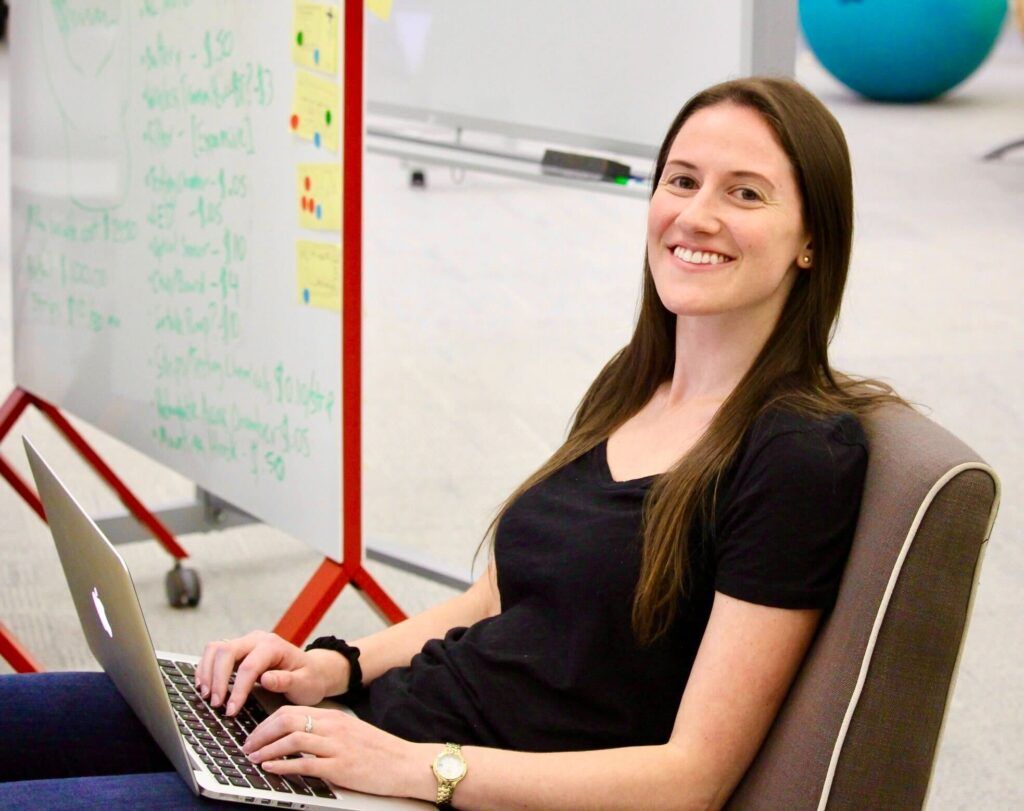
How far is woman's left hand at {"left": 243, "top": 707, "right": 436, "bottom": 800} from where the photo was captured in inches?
49.7

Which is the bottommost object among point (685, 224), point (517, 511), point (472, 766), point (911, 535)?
point (472, 766)

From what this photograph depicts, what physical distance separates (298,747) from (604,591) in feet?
0.99

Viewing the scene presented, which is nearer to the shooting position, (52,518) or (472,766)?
(472,766)

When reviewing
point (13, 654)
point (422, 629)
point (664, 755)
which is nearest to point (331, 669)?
point (422, 629)

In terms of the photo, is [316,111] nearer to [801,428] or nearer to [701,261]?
[701,261]

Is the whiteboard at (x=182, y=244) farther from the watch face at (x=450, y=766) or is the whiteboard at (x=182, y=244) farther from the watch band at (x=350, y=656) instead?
the watch face at (x=450, y=766)

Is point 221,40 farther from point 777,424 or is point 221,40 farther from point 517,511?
point 777,424

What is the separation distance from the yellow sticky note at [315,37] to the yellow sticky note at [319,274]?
231 millimetres

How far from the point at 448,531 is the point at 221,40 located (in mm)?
1387

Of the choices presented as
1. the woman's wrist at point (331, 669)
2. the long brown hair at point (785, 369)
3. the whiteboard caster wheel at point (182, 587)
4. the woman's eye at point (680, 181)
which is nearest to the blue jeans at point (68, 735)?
the woman's wrist at point (331, 669)

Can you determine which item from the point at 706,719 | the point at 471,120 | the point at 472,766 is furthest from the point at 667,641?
the point at 471,120

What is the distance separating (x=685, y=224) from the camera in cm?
137

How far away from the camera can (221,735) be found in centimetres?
137

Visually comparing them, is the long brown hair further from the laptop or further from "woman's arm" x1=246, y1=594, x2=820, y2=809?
the laptop
